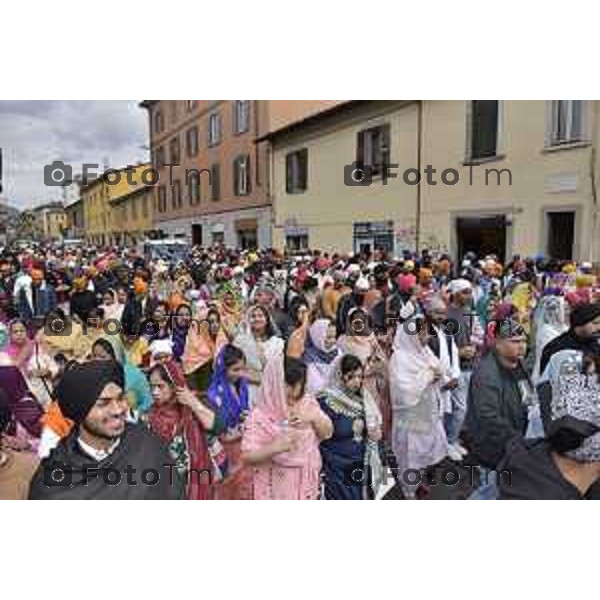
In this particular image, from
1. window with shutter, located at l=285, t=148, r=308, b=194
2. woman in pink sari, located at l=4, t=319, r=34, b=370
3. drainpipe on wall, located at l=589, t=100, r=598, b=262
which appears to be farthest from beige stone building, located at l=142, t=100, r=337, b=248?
drainpipe on wall, located at l=589, t=100, r=598, b=262

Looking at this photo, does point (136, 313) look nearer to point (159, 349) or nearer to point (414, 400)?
point (159, 349)

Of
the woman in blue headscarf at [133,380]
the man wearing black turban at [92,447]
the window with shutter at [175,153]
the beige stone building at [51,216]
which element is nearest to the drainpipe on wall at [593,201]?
the window with shutter at [175,153]

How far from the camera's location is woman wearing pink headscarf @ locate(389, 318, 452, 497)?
3895 millimetres

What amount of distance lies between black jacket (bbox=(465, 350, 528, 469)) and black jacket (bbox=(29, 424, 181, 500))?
5.69 ft

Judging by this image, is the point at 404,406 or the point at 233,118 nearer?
the point at 404,406

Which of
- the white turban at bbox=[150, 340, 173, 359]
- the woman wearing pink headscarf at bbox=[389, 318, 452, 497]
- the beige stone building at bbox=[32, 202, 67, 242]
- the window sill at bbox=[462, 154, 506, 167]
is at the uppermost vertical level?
the window sill at bbox=[462, 154, 506, 167]

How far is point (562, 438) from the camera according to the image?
2.16m

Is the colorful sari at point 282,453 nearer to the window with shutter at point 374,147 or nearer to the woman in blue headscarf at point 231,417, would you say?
the woman in blue headscarf at point 231,417

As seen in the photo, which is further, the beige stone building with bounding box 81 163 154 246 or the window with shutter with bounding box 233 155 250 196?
the window with shutter with bounding box 233 155 250 196

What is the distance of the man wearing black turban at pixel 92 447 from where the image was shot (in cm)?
245

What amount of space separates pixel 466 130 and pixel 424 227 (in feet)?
4.71

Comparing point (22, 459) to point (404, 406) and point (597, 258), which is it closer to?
point (404, 406)

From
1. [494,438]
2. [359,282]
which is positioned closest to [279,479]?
[494,438]

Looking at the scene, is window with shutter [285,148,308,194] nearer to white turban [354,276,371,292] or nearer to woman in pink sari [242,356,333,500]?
white turban [354,276,371,292]
